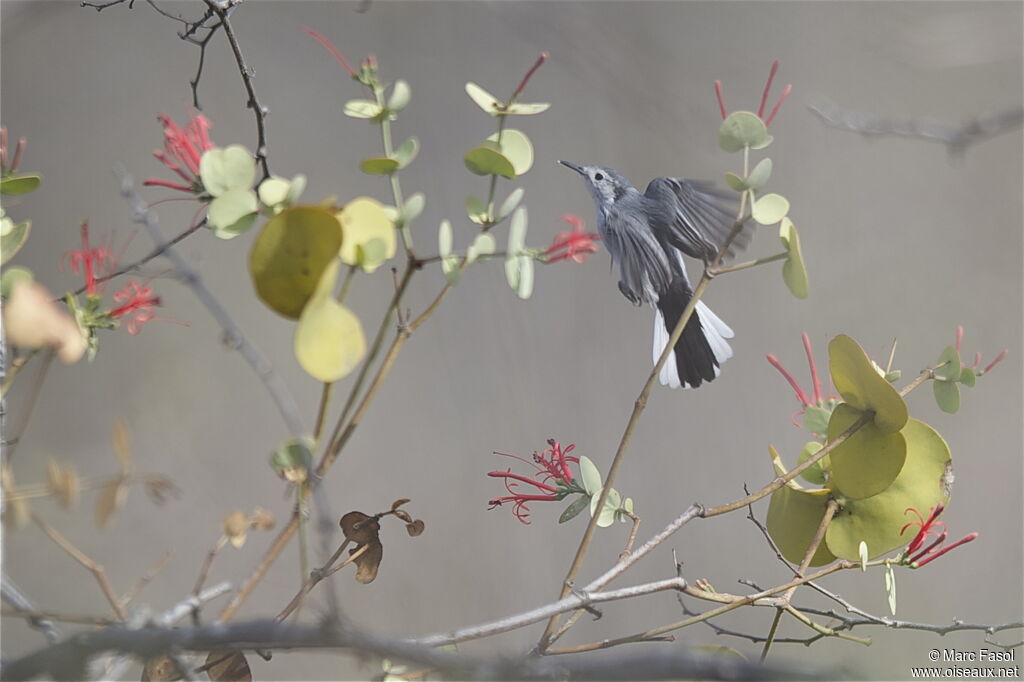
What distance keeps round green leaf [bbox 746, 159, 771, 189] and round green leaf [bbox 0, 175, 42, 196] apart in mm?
315

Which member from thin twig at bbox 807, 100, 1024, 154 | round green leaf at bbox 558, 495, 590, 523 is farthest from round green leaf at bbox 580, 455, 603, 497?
thin twig at bbox 807, 100, 1024, 154

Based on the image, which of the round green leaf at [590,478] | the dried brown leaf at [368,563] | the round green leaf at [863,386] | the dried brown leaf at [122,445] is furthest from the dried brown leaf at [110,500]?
the round green leaf at [863,386]

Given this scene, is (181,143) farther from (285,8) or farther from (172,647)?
(285,8)

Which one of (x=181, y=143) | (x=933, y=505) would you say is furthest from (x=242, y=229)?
(x=933, y=505)

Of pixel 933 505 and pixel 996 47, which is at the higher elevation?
pixel 996 47

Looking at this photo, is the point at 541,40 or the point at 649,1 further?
the point at 649,1

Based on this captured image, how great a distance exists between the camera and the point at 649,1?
2238 mm

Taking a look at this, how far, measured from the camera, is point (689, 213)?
587 millimetres

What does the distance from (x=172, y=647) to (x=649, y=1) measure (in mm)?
2270

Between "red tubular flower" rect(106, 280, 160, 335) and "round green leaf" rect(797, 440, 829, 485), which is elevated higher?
"red tubular flower" rect(106, 280, 160, 335)

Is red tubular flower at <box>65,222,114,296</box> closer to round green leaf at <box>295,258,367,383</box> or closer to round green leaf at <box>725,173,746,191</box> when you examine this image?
round green leaf at <box>295,258,367,383</box>

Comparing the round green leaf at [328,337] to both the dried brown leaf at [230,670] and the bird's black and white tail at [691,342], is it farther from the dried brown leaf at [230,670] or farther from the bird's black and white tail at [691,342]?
the bird's black and white tail at [691,342]

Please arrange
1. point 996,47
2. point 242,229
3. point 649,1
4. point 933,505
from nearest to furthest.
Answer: point 242,229 < point 933,505 < point 996,47 < point 649,1

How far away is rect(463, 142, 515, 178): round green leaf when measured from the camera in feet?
1.20
